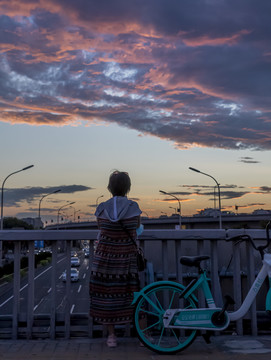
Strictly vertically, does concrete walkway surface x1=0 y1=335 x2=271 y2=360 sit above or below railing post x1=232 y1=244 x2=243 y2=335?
below

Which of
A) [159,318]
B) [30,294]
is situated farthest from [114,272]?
[30,294]

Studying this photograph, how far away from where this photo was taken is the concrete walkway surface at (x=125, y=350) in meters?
4.08

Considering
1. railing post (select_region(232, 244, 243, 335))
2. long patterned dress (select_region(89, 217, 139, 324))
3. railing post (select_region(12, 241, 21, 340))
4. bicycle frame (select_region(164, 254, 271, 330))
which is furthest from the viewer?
railing post (select_region(232, 244, 243, 335))

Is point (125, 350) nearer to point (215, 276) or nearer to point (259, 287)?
point (215, 276)

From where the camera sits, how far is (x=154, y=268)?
5051 mm

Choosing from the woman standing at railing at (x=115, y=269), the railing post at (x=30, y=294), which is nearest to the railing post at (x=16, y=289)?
the railing post at (x=30, y=294)

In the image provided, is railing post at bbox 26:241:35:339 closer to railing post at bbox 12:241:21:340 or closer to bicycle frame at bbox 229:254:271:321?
railing post at bbox 12:241:21:340

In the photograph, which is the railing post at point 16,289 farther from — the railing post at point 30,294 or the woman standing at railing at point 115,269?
the woman standing at railing at point 115,269

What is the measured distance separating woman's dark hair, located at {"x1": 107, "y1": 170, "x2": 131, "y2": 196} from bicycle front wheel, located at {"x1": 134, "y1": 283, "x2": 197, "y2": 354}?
105cm

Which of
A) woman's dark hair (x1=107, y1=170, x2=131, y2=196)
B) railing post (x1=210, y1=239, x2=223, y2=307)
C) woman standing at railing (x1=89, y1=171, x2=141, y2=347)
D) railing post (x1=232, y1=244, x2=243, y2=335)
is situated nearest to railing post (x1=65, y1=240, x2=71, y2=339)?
woman standing at railing (x1=89, y1=171, x2=141, y2=347)

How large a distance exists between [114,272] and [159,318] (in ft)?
2.15

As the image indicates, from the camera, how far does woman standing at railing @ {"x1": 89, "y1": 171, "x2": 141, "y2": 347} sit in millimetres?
4449

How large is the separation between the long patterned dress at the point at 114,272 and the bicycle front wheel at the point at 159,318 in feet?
0.65

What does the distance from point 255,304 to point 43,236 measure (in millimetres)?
2562
